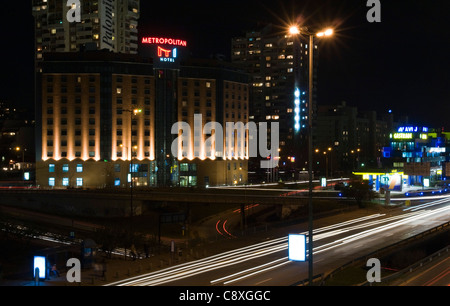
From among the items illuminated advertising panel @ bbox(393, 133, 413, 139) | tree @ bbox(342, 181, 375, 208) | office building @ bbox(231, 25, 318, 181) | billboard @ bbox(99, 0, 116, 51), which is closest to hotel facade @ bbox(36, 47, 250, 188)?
tree @ bbox(342, 181, 375, 208)

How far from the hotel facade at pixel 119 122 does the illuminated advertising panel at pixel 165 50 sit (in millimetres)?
170

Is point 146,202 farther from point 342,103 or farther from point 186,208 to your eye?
point 342,103

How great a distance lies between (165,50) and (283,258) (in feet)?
207

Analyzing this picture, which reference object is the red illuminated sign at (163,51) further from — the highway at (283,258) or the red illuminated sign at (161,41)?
the highway at (283,258)

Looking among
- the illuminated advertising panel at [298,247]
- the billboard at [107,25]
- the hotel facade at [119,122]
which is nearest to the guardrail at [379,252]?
the illuminated advertising panel at [298,247]

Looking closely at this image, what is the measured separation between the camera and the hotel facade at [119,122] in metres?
85.7

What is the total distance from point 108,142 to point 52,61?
16522mm

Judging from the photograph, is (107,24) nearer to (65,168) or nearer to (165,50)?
(165,50)

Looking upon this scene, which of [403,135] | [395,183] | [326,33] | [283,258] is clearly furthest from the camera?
[403,135]

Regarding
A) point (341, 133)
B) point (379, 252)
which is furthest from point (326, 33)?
point (341, 133)

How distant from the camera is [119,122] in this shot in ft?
289

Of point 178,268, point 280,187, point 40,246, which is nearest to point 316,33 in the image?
point 178,268

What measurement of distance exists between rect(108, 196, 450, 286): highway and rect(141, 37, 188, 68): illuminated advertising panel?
5049 cm

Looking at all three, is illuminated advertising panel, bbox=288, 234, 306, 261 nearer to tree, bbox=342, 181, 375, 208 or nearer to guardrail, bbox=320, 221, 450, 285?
guardrail, bbox=320, 221, 450, 285
